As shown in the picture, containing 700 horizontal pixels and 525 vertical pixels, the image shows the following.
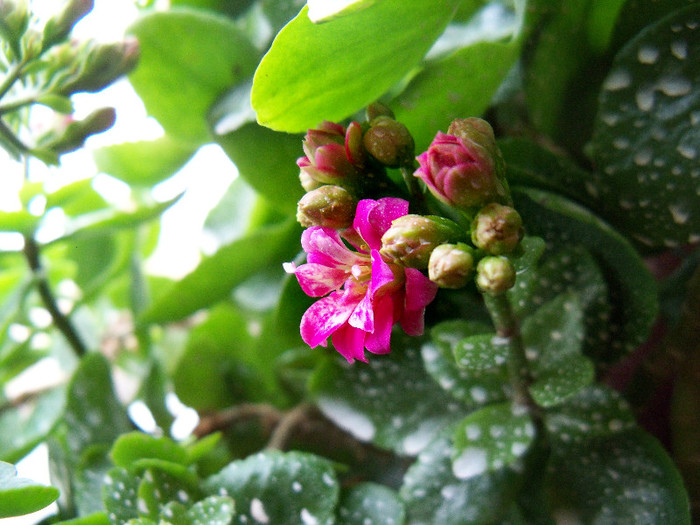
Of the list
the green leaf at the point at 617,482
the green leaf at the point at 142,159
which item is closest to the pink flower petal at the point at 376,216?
the green leaf at the point at 617,482

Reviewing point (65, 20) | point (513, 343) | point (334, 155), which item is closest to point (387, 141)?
point (334, 155)

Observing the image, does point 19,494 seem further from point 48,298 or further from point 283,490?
point 48,298

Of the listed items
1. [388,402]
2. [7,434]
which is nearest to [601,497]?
[388,402]

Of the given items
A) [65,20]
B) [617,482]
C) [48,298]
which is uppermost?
[65,20]

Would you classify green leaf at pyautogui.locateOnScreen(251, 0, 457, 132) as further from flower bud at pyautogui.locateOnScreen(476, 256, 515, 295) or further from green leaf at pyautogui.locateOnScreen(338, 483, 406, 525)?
green leaf at pyautogui.locateOnScreen(338, 483, 406, 525)

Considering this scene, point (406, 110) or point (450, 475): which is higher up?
point (406, 110)

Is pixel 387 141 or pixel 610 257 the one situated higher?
pixel 387 141

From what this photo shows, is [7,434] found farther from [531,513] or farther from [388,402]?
[531,513]
